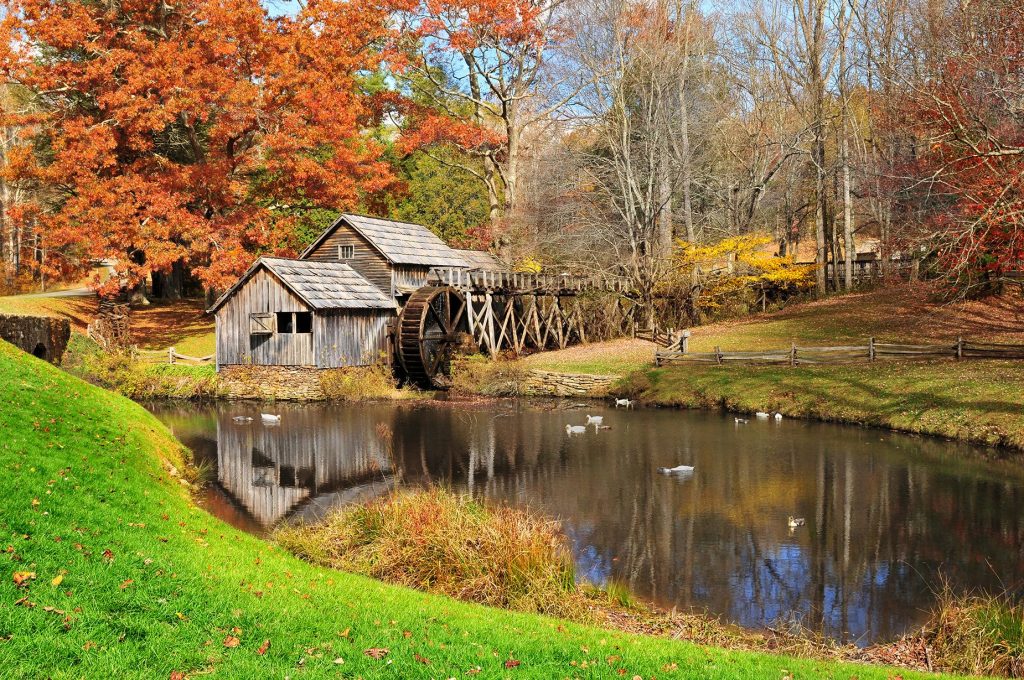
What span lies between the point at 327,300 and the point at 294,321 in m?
1.39

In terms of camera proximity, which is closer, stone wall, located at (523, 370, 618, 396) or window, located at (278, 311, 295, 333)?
stone wall, located at (523, 370, 618, 396)

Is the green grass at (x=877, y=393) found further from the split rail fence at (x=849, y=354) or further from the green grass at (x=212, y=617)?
the green grass at (x=212, y=617)

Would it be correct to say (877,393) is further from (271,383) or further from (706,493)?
(271,383)

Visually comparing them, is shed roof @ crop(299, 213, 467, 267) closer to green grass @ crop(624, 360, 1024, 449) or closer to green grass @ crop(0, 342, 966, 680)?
green grass @ crop(624, 360, 1024, 449)

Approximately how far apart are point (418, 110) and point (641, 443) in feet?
89.7

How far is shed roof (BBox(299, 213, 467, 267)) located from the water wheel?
1.93m

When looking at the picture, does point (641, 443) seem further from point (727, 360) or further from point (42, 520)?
point (42, 520)

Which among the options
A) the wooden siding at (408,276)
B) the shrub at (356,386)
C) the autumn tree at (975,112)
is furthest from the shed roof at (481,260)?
the autumn tree at (975,112)

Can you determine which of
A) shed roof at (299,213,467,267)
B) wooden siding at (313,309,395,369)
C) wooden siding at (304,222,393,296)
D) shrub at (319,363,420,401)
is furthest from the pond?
shed roof at (299,213,467,267)

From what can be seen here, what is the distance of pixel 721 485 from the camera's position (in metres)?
15.7

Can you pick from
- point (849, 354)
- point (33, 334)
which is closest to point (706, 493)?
point (849, 354)

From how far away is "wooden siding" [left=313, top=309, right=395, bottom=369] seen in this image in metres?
29.4

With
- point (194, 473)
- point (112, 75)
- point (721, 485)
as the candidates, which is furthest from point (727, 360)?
point (112, 75)

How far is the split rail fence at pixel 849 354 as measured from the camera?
23.8 meters
